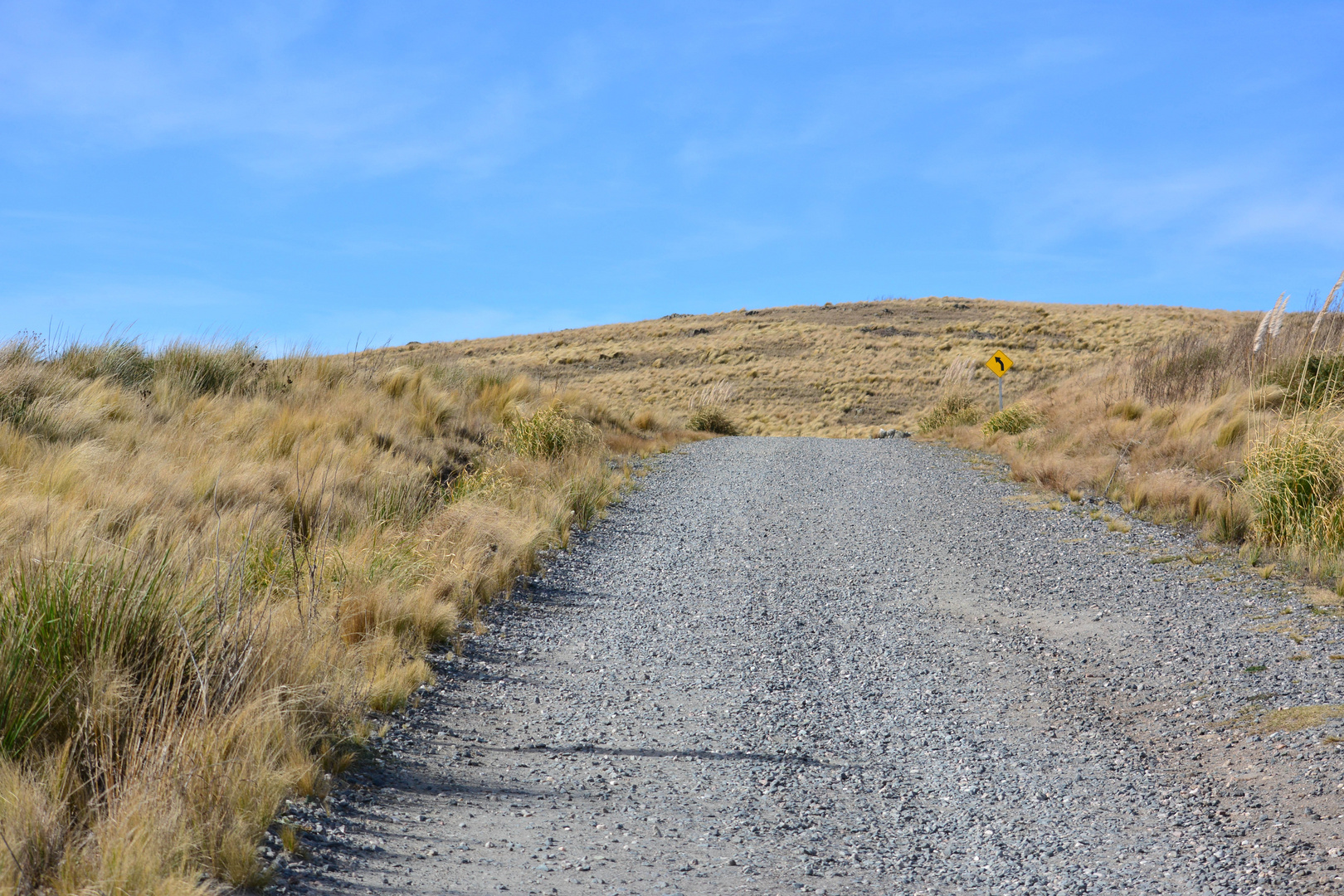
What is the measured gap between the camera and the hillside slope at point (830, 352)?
3572 cm

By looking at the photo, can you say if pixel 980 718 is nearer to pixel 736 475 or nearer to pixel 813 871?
pixel 813 871

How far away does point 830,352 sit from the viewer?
157 feet

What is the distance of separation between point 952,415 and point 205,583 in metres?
21.4

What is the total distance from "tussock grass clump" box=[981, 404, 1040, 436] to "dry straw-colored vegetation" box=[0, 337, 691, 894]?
30.9ft

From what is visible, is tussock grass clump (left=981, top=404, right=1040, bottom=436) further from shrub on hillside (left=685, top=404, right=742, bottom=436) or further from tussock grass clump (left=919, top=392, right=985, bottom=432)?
shrub on hillside (left=685, top=404, right=742, bottom=436)

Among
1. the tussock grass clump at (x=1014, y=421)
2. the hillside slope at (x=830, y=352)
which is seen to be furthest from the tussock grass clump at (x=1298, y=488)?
the hillside slope at (x=830, y=352)

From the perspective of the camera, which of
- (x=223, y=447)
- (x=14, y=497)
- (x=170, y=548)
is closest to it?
(x=170, y=548)

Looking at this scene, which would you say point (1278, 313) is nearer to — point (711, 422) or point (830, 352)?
point (711, 422)

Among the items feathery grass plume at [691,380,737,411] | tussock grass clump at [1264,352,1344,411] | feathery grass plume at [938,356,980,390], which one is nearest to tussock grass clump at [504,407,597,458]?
tussock grass clump at [1264,352,1344,411]

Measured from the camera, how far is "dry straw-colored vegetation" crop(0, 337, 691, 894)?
2.70 m

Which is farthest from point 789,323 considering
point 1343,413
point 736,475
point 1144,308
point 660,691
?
point 660,691

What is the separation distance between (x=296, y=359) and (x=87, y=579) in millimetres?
10770

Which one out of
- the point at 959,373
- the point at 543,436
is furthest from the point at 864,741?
the point at 959,373

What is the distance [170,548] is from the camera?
438cm
